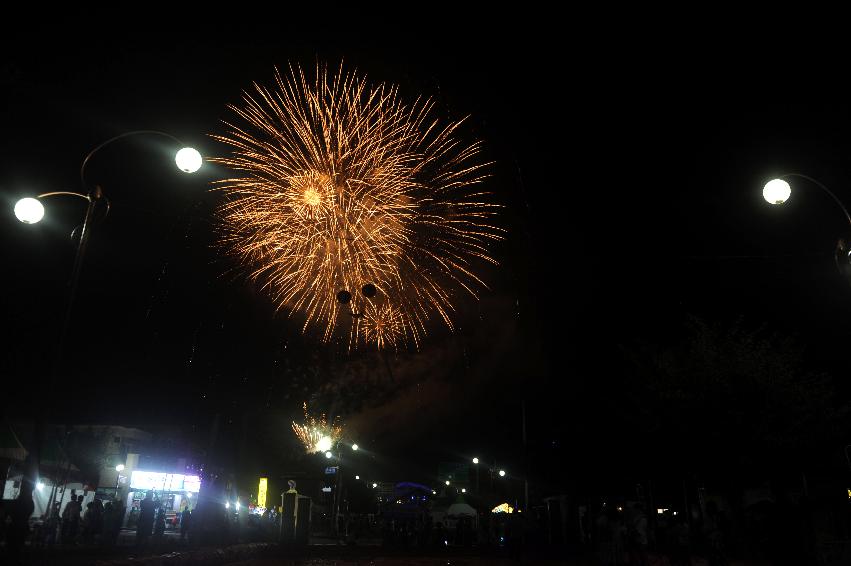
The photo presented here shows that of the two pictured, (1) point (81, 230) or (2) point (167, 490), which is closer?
(1) point (81, 230)

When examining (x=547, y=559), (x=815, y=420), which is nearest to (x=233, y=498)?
(x=547, y=559)

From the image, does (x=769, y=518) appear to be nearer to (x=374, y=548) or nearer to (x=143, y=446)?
(x=374, y=548)

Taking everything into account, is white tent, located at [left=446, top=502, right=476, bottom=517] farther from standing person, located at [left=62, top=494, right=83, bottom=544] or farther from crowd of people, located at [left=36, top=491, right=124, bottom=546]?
standing person, located at [left=62, top=494, right=83, bottom=544]

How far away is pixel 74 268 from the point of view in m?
11.1

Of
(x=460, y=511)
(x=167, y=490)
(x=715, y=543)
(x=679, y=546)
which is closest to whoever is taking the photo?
(x=715, y=543)

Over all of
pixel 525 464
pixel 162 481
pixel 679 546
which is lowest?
pixel 679 546

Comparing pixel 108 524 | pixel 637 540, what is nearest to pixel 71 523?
pixel 108 524

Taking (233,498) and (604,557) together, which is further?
(233,498)

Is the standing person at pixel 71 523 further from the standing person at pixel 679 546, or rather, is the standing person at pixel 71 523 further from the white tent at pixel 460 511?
the white tent at pixel 460 511

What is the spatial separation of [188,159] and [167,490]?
27279mm

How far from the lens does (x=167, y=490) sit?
32.7 m

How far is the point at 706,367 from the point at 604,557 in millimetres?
12627

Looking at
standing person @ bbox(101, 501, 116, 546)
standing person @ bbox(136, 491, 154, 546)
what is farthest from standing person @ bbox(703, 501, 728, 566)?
standing person @ bbox(101, 501, 116, 546)

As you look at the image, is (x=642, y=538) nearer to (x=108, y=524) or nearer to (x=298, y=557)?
(x=298, y=557)
